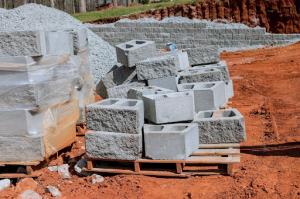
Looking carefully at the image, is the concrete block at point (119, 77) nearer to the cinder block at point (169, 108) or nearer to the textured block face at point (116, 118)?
the cinder block at point (169, 108)

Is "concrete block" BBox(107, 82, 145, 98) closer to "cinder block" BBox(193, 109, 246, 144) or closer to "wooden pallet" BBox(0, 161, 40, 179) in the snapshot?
"cinder block" BBox(193, 109, 246, 144)

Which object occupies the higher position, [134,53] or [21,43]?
[21,43]

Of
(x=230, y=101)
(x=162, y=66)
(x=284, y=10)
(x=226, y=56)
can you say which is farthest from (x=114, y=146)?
(x=284, y=10)

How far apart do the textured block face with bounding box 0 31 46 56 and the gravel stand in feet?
19.1

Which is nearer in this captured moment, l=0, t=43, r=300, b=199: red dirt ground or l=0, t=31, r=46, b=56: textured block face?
l=0, t=43, r=300, b=199: red dirt ground

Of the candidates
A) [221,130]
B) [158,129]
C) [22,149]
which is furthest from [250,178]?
[22,149]

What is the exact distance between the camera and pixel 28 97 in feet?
22.0

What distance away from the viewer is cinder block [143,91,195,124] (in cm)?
700

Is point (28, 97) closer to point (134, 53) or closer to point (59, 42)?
point (59, 42)

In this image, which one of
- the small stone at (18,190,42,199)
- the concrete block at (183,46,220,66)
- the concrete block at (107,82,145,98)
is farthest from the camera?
the concrete block at (183,46,220,66)

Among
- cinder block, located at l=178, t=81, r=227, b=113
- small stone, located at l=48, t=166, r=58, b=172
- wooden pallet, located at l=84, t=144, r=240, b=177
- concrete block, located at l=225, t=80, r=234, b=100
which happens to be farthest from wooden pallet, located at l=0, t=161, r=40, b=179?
concrete block, located at l=225, t=80, r=234, b=100

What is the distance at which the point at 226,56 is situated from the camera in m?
18.3

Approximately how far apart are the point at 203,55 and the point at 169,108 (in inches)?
198

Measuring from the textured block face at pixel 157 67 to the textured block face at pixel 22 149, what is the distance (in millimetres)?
3240
